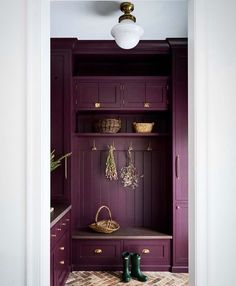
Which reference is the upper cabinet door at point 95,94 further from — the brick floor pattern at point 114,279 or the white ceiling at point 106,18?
the brick floor pattern at point 114,279

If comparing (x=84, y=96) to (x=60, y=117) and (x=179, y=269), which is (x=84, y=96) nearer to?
(x=60, y=117)

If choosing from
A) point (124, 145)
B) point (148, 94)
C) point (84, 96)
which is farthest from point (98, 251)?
point (148, 94)

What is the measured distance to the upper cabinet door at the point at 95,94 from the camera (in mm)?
3307

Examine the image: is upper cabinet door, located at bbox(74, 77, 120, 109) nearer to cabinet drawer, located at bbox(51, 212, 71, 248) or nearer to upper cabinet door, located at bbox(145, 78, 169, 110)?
upper cabinet door, located at bbox(145, 78, 169, 110)

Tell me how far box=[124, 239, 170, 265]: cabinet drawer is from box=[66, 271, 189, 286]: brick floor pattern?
0.48 ft

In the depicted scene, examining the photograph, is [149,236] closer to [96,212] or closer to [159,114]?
[96,212]

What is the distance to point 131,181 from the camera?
3.48m

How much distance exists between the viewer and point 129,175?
3471mm

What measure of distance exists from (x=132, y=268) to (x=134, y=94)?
7.06 ft

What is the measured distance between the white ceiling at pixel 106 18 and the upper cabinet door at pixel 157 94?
0.56m
